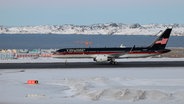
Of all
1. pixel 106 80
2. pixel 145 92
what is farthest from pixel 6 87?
pixel 145 92

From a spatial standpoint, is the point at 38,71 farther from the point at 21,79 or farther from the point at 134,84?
the point at 134,84

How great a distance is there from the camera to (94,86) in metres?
40.7

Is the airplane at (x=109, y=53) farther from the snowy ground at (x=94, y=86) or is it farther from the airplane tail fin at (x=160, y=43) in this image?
the snowy ground at (x=94, y=86)

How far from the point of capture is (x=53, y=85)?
137 feet

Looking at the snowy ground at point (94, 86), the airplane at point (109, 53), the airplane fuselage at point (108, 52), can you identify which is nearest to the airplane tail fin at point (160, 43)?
the airplane at point (109, 53)

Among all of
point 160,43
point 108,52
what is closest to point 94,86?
point 108,52

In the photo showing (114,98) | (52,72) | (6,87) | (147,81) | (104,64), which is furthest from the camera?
(104,64)

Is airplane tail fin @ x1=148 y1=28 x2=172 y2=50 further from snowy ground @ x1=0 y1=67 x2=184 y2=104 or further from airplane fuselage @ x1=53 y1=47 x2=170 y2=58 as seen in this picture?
snowy ground @ x1=0 y1=67 x2=184 y2=104

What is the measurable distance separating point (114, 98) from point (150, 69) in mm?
24104

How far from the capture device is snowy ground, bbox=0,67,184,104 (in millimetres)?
33062

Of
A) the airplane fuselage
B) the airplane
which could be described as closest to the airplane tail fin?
the airplane

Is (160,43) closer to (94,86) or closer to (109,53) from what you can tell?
(109,53)

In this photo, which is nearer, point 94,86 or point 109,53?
point 94,86

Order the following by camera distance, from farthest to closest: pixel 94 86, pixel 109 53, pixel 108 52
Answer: pixel 108 52, pixel 109 53, pixel 94 86
